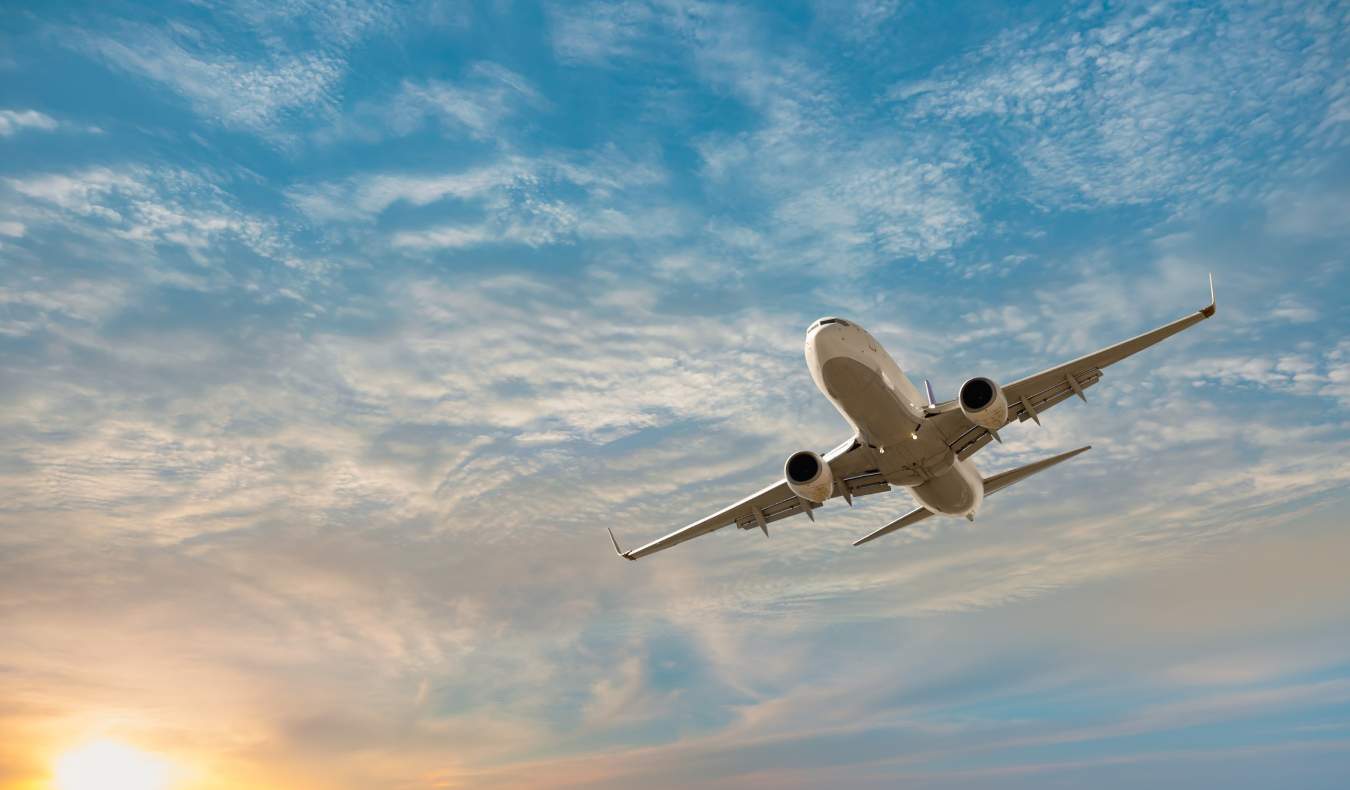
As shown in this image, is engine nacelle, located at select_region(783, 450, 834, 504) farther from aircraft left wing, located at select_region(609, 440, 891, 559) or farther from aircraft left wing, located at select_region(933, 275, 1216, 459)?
aircraft left wing, located at select_region(933, 275, 1216, 459)

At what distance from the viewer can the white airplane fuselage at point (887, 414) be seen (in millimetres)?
33250

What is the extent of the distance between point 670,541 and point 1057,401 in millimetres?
18654

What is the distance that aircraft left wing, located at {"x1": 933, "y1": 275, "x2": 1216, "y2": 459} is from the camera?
35031 mm

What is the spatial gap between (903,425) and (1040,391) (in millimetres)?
5959

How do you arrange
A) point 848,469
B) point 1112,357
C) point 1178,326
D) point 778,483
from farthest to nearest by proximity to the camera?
point 778,483
point 848,469
point 1112,357
point 1178,326

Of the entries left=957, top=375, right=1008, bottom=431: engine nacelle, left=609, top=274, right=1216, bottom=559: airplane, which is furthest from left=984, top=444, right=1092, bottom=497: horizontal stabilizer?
left=957, top=375, right=1008, bottom=431: engine nacelle

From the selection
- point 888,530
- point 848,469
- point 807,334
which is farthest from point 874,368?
point 888,530

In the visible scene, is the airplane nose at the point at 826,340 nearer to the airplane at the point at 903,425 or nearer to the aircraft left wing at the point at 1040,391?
the airplane at the point at 903,425

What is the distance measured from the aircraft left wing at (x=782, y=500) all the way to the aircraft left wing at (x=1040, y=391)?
3.51m

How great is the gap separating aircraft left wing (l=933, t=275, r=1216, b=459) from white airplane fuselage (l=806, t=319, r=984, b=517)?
692 mm

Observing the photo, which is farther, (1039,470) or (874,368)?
(1039,470)

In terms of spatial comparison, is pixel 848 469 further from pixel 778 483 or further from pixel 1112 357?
pixel 1112 357

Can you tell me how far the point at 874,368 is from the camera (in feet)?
111

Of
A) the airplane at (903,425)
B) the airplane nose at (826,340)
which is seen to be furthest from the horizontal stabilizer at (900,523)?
the airplane nose at (826,340)
